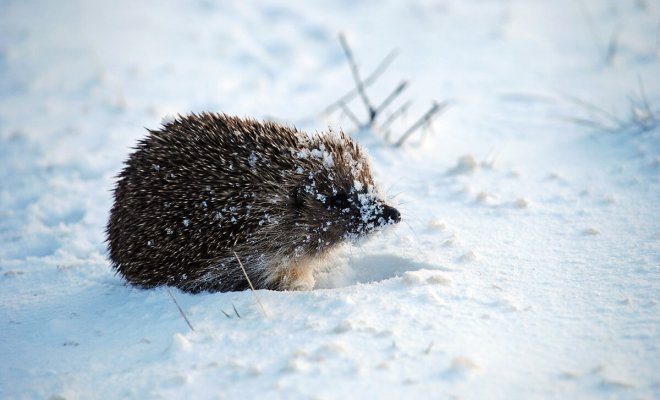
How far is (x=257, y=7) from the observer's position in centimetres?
860

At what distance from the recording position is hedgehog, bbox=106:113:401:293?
3430 mm

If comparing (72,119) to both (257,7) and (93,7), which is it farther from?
(257,7)

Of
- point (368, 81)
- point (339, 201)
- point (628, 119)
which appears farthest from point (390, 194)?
point (628, 119)

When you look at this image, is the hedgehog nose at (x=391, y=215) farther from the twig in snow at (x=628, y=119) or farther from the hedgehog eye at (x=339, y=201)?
the twig in snow at (x=628, y=119)

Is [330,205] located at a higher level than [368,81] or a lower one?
lower

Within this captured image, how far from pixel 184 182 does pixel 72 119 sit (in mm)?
3513

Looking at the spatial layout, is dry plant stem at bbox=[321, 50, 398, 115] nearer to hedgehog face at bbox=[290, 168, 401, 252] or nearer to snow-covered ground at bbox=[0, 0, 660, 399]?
snow-covered ground at bbox=[0, 0, 660, 399]

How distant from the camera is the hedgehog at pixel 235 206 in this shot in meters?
3.43

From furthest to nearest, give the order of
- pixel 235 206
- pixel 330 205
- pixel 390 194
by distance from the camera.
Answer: pixel 390 194
pixel 330 205
pixel 235 206

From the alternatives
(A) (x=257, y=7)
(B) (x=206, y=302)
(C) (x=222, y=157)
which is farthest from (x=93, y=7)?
(B) (x=206, y=302)

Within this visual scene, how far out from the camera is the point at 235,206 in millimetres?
3455

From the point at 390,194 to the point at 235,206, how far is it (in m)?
1.63

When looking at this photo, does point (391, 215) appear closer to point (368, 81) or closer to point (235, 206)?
point (235, 206)

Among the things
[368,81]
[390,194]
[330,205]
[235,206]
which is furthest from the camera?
[368,81]
